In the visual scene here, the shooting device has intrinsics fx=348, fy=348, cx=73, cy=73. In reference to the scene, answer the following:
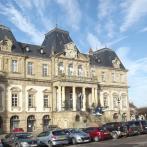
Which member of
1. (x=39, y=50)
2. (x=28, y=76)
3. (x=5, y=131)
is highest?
(x=39, y=50)

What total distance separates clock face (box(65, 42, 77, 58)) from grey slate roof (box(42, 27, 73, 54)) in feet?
3.95

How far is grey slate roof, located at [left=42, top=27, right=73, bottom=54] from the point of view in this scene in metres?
63.4

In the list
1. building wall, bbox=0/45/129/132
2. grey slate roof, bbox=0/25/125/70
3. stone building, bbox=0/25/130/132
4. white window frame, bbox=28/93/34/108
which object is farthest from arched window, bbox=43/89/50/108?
grey slate roof, bbox=0/25/125/70

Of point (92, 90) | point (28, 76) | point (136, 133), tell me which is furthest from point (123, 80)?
point (136, 133)

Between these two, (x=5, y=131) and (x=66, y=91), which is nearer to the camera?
(x=5, y=131)

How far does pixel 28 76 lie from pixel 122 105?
939 inches

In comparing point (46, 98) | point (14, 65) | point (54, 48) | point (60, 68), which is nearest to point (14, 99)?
point (14, 65)

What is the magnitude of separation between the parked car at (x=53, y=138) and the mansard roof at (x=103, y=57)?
37.7 meters

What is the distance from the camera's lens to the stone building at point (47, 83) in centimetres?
5478

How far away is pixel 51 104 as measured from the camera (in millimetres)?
59688

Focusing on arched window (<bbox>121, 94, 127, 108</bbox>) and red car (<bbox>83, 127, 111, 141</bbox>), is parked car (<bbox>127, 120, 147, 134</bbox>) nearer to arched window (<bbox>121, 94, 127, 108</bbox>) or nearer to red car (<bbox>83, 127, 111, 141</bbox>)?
red car (<bbox>83, 127, 111, 141</bbox>)

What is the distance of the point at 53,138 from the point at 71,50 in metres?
33.2

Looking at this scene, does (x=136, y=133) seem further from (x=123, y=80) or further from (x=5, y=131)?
(x=123, y=80)

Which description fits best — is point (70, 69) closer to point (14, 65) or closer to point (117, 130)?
point (14, 65)
